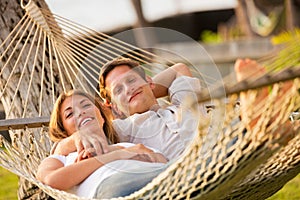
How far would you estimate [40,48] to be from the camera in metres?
3.22

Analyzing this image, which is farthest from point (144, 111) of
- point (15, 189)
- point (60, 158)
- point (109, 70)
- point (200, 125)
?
point (15, 189)

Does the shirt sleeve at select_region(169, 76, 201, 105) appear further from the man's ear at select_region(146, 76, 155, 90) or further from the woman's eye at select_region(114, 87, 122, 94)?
the woman's eye at select_region(114, 87, 122, 94)

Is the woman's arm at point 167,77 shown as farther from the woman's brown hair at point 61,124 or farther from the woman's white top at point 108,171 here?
the woman's white top at point 108,171

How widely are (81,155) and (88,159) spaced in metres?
0.07

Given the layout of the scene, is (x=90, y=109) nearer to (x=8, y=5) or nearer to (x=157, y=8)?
(x=8, y=5)

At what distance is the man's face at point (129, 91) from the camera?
2539 mm

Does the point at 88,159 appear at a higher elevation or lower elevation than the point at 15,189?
higher

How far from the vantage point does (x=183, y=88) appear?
2658 millimetres

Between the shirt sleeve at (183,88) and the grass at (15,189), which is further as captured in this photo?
the grass at (15,189)

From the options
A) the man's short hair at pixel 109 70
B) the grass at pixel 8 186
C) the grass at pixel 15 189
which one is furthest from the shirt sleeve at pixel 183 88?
the grass at pixel 8 186

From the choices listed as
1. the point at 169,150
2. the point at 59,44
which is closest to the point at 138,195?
the point at 169,150

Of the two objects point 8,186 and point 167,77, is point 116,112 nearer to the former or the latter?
point 167,77

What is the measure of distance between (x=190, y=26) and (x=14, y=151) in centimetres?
777

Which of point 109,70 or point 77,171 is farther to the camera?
point 109,70
